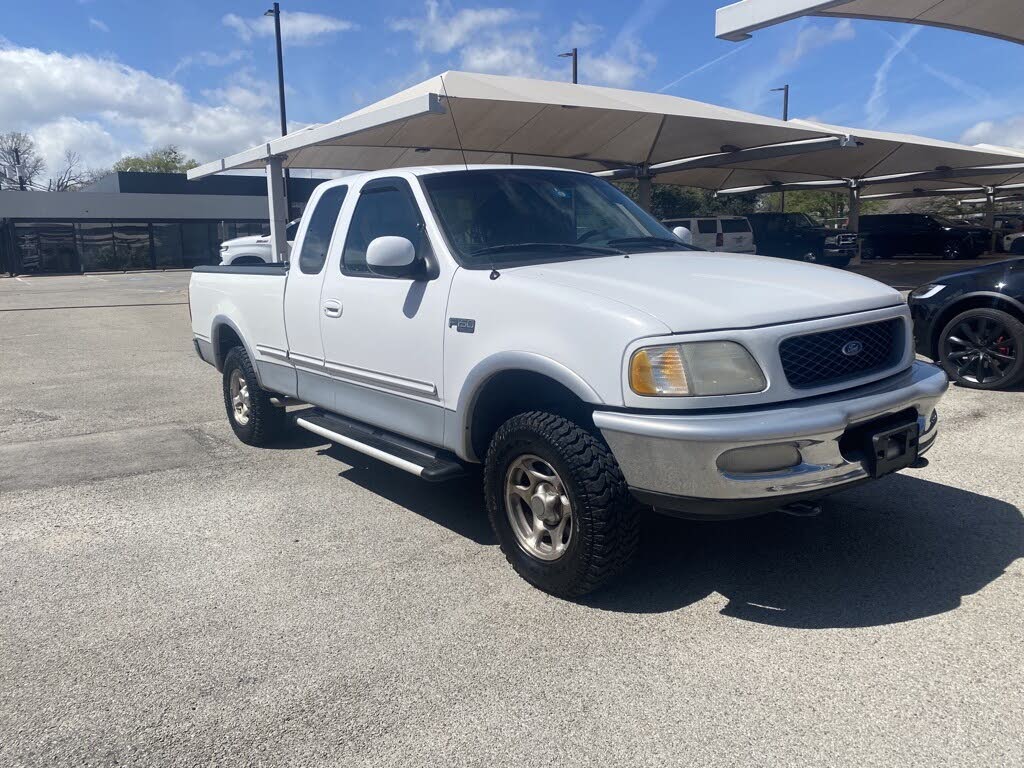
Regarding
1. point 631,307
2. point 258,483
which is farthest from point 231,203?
point 631,307

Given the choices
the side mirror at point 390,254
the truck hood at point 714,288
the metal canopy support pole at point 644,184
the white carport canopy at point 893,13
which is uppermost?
the white carport canopy at point 893,13

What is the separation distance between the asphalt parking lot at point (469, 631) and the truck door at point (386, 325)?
0.67 m

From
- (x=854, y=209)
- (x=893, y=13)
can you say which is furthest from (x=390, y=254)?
(x=854, y=209)

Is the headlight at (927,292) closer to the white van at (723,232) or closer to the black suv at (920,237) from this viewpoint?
the white van at (723,232)

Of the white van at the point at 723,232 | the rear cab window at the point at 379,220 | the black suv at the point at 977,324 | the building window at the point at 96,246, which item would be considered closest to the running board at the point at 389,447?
the rear cab window at the point at 379,220

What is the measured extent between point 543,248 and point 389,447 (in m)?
1.33

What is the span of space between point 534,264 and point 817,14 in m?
8.87

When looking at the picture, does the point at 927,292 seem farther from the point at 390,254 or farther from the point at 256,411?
the point at 256,411

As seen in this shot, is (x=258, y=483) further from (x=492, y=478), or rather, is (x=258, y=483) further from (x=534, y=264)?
(x=534, y=264)

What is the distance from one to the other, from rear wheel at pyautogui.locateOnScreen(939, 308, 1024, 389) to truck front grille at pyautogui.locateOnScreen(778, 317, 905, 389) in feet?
13.6

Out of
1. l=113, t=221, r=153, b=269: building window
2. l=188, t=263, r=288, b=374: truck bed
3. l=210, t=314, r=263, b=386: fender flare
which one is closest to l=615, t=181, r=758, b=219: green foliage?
l=113, t=221, r=153, b=269: building window

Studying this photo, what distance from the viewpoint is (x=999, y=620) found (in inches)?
→ 134

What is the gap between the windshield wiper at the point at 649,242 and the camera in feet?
15.1

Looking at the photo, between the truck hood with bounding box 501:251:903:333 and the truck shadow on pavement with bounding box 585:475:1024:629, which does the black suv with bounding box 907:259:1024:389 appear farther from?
the truck hood with bounding box 501:251:903:333
